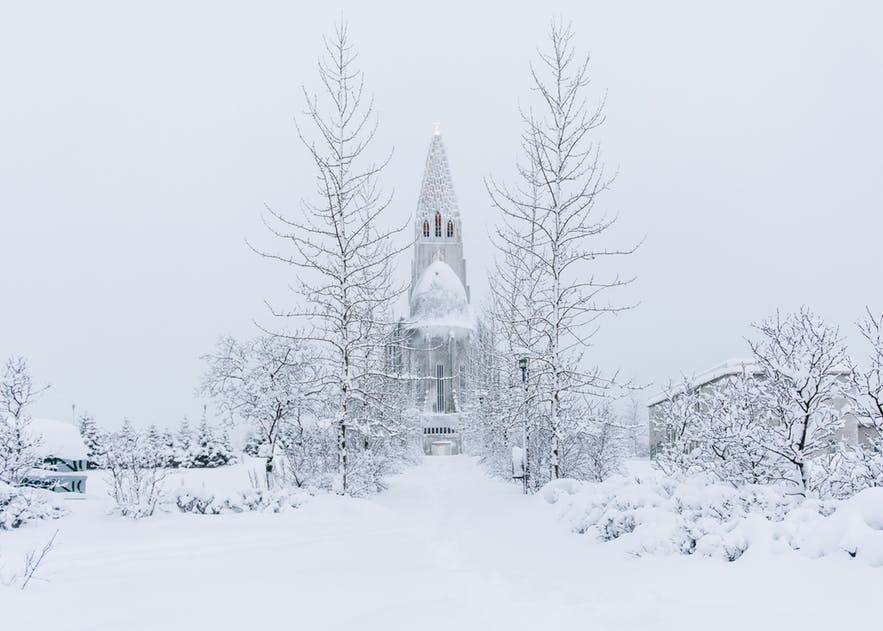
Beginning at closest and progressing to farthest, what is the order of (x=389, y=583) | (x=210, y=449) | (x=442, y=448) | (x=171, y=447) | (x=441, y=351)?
(x=389, y=583)
(x=210, y=449)
(x=171, y=447)
(x=442, y=448)
(x=441, y=351)

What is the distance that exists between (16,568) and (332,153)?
458 inches

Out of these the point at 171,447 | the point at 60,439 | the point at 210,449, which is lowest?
the point at 210,449

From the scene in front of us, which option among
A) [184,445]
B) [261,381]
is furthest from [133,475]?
[184,445]

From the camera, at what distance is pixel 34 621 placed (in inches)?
202

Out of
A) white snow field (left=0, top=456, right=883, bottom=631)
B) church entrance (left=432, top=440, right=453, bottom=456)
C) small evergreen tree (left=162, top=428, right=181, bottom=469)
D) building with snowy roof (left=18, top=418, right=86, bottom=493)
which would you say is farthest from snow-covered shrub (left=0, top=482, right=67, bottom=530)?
church entrance (left=432, top=440, right=453, bottom=456)

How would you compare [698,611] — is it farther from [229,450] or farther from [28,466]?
[229,450]

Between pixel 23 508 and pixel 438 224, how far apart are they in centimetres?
7534

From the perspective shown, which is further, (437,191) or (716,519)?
(437,191)

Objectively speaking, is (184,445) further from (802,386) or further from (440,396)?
(802,386)

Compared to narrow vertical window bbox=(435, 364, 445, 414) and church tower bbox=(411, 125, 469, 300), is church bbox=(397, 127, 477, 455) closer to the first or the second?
narrow vertical window bbox=(435, 364, 445, 414)

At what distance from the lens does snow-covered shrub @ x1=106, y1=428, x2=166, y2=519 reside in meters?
11.2

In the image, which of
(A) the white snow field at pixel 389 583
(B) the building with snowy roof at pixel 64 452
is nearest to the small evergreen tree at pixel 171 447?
(B) the building with snowy roof at pixel 64 452

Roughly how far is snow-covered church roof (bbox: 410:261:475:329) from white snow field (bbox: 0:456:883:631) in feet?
181

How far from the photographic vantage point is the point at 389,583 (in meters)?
6.80
